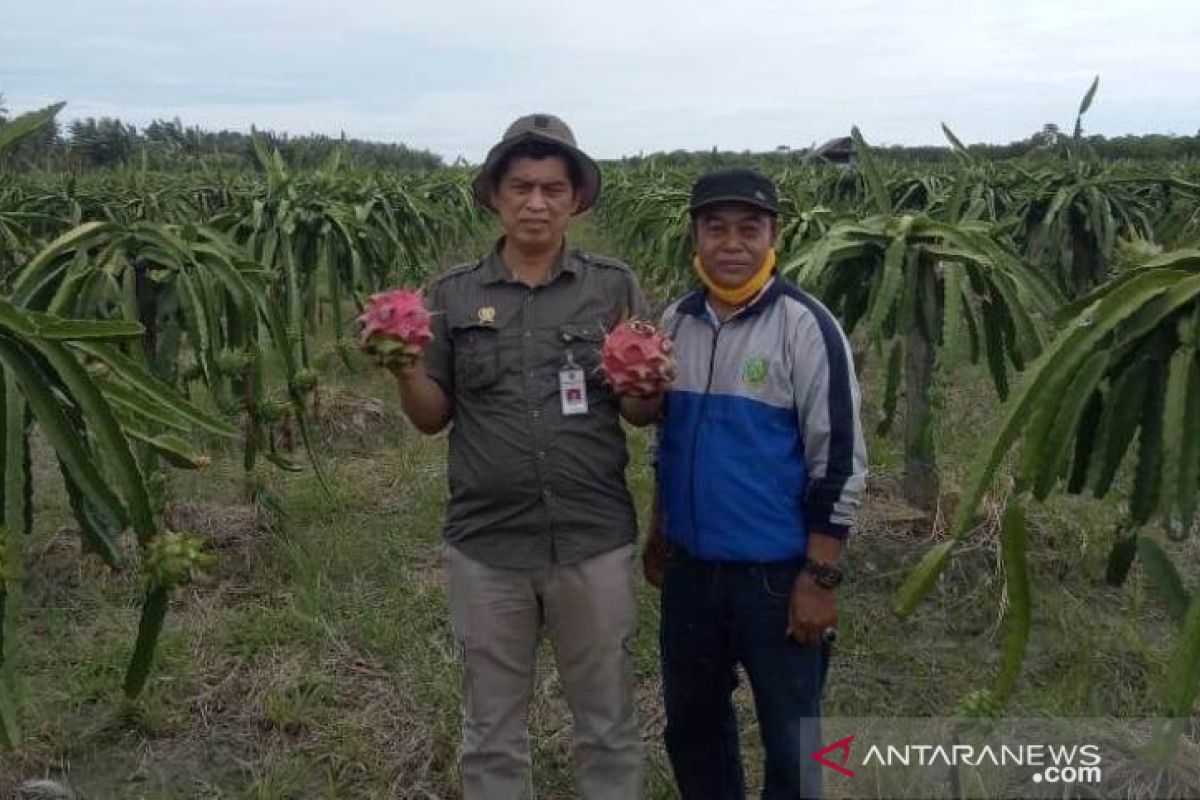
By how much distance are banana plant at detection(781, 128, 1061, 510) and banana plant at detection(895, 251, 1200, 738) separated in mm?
1439

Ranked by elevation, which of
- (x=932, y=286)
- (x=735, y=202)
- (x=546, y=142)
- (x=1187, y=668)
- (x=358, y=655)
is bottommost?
(x=358, y=655)

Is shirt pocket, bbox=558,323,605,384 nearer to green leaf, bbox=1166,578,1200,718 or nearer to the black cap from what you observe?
the black cap

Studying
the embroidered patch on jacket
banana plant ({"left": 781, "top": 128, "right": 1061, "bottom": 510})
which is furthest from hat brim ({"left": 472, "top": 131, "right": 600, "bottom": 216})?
banana plant ({"left": 781, "top": 128, "right": 1061, "bottom": 510})

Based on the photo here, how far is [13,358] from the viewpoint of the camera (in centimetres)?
201

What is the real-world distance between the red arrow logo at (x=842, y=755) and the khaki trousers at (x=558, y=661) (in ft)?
1.38

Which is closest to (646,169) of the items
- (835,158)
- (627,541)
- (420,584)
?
(835,158)

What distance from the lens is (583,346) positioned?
2.53m

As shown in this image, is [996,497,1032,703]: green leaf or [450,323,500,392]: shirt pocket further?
[450,323,500,392]: shirt pocket

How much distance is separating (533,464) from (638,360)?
40 cm

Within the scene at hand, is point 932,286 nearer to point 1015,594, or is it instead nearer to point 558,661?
Result: point 558,661

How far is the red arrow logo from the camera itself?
2478 millimetres

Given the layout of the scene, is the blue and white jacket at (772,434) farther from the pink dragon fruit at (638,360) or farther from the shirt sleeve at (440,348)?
the shirt sleeve at (440,348)

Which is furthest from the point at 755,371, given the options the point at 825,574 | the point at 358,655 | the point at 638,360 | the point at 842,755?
the point at 358,655

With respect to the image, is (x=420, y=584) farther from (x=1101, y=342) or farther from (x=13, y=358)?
(x=1101, y=342)
